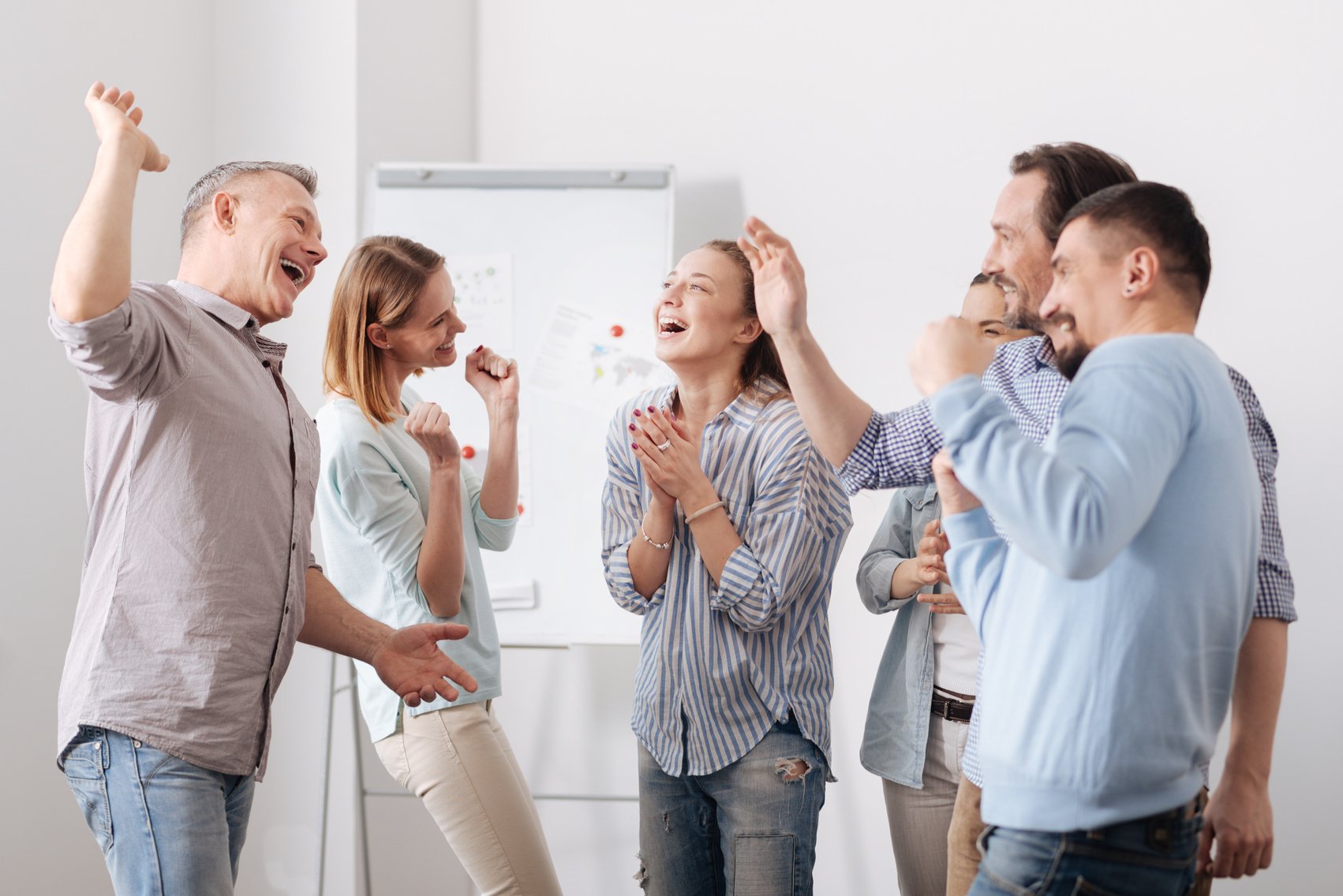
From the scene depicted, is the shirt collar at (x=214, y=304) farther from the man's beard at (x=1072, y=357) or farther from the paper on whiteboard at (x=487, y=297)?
the paper on whiteboard at (x=487, y=297)

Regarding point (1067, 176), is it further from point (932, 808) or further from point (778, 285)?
point (932, 808)

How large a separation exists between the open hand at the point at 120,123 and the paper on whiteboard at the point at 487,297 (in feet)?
5.11

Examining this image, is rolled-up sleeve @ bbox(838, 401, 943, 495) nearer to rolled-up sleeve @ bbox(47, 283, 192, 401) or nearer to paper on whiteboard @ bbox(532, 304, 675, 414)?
rolled-up sleeve @ bbox(47, 283, 192, 401)

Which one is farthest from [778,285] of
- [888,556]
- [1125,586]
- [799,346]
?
[888,556]

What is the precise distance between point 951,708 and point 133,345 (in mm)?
1394

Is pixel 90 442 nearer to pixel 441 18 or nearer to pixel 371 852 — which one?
pixel 371 852

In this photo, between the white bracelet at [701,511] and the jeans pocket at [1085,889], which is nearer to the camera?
the jeans pocket at [1085,889]

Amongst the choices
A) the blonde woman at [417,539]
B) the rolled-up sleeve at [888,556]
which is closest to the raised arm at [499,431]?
the blonde woman at [417,539]

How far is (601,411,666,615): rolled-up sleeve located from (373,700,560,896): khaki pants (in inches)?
13.8

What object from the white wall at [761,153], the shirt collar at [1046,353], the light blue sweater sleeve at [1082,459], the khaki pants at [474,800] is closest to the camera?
the light blue sweater sleeve at [1082,459]

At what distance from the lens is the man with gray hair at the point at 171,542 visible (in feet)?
4.11

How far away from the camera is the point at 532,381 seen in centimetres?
292

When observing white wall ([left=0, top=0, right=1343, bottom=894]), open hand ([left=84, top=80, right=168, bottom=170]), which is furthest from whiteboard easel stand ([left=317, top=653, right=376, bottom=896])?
open hand ([left=84, top=80, right=168, bottom=170])

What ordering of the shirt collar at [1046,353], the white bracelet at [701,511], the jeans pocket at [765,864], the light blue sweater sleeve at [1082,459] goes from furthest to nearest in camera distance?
the white bracelet at [701,511] → the jeans pocket at [765,864] → the shirt collar at [1046,353] → the light blue sweater sleeve at [1082,459]
